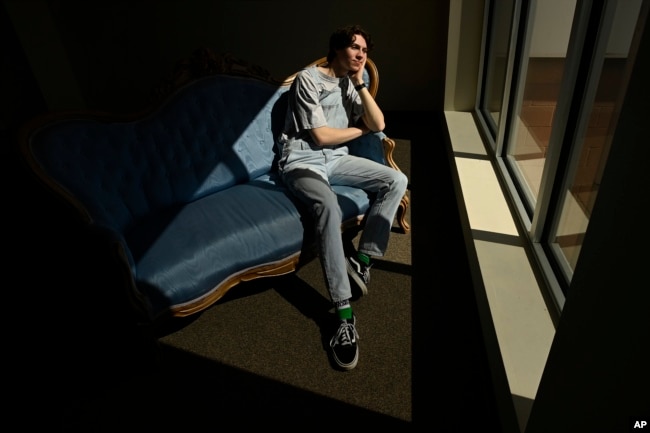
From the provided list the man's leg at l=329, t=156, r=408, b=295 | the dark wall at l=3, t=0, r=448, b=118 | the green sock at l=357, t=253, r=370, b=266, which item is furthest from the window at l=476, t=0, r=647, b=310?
the dark wall at l=3, t=0, r=448, b=118

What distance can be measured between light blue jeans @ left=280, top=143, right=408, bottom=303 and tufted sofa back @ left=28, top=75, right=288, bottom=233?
321 mm

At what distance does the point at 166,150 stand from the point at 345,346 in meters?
1.29

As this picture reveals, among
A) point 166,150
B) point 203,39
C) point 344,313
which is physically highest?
point 203,39

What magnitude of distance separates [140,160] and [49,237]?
1372mm

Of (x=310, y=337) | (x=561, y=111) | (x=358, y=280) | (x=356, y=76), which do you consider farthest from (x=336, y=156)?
(x=561, y=111)

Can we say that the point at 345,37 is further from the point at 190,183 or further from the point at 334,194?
the point at 190,183

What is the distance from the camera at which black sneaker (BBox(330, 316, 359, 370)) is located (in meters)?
1.70

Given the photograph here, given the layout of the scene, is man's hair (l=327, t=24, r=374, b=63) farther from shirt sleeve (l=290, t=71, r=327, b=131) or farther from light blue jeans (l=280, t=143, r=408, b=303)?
light blue jeans (l=280, t=143, r=408, b=303)

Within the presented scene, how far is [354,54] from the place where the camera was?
2094 mm

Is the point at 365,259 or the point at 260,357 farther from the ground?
the point at 365,259

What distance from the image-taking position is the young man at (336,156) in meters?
1.91

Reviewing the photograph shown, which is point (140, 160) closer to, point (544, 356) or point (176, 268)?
point (176, 268)

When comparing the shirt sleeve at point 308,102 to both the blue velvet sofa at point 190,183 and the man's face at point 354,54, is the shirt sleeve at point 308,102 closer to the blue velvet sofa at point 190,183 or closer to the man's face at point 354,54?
the man's face at point 354,54

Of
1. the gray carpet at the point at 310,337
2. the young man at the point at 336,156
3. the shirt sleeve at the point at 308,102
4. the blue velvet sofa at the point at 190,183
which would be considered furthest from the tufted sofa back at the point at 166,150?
the gray carpet at the point at 310,337
